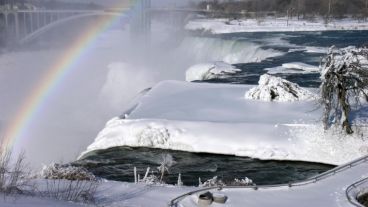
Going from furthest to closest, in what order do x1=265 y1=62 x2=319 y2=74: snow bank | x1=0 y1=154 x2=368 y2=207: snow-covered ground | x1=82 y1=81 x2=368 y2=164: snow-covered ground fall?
x1=265 y1=62 x2=319 y2=74: snow bank, x1=82 y1=81 x2=368 y2=164: snow-covered ground, x1=0 y1=154 x2=368 y2=207: snow-covered ground

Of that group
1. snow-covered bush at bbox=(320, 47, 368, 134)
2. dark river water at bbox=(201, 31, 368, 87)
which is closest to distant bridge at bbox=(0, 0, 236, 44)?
dark river water at bbox=(201, 31, 368, 87)

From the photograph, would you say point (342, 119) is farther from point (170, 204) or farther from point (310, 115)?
point (170, 204)

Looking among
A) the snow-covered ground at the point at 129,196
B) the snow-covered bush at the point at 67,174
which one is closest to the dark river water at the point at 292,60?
the snow-covered ground at the point at 129,196

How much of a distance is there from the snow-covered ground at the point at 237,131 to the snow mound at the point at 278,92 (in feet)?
1.68

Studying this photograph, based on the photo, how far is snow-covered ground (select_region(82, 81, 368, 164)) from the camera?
1627cm

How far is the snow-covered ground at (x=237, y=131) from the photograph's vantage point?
16266 millimetres

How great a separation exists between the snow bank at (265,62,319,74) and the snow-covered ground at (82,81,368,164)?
→ 35.1 ft

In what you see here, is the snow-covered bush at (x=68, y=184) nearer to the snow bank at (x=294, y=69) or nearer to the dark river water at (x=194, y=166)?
the dark river water at (x=194, y=166)

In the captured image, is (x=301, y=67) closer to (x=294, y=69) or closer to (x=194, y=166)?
(x=294, y=69)

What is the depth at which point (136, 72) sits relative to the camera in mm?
43875

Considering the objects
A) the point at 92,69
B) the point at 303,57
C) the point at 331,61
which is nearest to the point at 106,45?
the point at 92,69

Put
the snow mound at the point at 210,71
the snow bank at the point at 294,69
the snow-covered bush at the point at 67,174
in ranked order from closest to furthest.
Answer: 1. the snow-covered bush at the point at 67,174
2. the snow bank at the point at 294,69
3. the snow mound at the point at 210,71

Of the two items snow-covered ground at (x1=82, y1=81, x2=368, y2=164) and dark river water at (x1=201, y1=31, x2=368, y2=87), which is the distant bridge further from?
snow-covered ground at (x1=82, y1=81, x2=368, y2=164)

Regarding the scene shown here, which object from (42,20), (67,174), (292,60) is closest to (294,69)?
(292,60)
